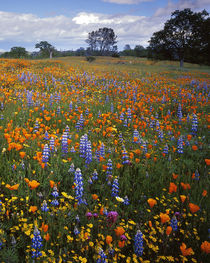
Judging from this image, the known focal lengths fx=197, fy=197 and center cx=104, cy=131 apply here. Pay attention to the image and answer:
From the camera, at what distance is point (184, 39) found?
137 feet

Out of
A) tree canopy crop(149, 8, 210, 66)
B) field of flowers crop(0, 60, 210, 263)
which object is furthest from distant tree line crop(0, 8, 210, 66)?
field of flowers crop(0, 60, 210, 263)

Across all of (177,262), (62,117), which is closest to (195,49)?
(62,117)

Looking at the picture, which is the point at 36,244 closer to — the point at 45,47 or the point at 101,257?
the point at 101,257

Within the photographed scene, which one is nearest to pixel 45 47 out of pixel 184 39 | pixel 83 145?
pixel 184 39

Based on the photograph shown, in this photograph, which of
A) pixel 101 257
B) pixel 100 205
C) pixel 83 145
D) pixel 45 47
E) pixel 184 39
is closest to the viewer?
pixel 101 257

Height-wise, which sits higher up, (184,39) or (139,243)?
(184,39)

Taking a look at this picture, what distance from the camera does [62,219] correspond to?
2451 mm

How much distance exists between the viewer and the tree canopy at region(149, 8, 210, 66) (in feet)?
132

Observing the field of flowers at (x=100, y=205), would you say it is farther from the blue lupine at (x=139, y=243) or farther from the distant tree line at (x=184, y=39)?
the distant tree line at (x=184, y=39)

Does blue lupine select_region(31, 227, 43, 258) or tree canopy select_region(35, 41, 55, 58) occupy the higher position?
tree canopy select_region(35, 41, 55, 58)

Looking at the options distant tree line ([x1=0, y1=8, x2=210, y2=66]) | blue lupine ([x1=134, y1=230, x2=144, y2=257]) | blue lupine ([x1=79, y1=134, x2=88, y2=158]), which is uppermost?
distant tree line ([x1=0, y1=8, x2=210, y2=66])

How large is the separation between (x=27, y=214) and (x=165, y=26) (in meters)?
48.8

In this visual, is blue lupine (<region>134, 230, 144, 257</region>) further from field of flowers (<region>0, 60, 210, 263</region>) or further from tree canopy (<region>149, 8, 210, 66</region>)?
tree canopy (<region>149, 8, 210, 66</region>)

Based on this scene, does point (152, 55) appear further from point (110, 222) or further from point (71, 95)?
point (110, 222)
